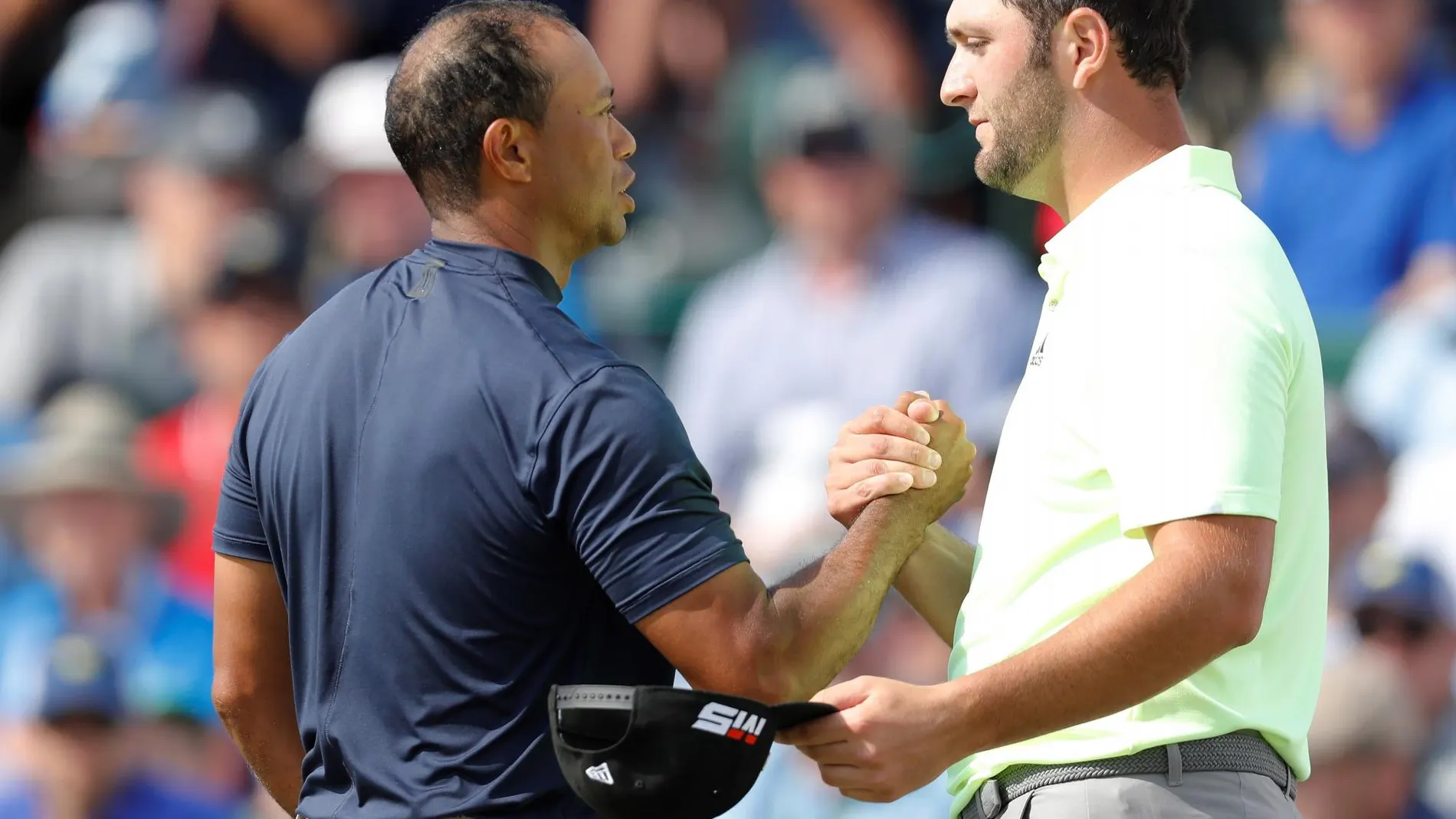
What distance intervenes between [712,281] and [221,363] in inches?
65.9

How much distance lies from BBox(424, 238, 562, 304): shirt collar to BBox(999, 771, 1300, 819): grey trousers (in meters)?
0.90

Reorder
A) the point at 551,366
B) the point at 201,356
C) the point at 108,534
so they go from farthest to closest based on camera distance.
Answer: the point at 201,356, the point at 108,534, the point at 551,366

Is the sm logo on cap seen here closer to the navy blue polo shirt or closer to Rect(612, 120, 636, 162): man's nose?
the navy blue polo shirt

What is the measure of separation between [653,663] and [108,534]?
383 cm

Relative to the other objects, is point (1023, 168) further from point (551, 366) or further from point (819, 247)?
point (819, 247)

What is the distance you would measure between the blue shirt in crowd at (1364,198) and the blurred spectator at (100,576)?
3.60 metres

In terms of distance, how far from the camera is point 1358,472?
5039 millimetres

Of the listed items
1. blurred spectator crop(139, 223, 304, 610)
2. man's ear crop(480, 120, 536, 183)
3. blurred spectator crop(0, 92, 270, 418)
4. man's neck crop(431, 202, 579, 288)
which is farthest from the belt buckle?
blurred spectator crop(0, 92, 270, 418)

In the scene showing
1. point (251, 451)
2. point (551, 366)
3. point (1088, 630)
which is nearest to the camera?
point (1088, 630)

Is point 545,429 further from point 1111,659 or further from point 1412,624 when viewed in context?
point 1412,624

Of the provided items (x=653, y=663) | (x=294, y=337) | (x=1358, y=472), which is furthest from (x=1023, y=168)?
(x=1358, y=472)

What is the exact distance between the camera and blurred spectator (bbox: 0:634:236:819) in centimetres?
500

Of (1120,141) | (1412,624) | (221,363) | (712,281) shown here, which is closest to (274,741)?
(1120,141)

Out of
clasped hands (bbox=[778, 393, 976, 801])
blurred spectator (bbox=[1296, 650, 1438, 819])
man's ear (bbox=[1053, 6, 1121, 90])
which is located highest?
man's ear (bbox=[1053, 6, 1121, 90])
